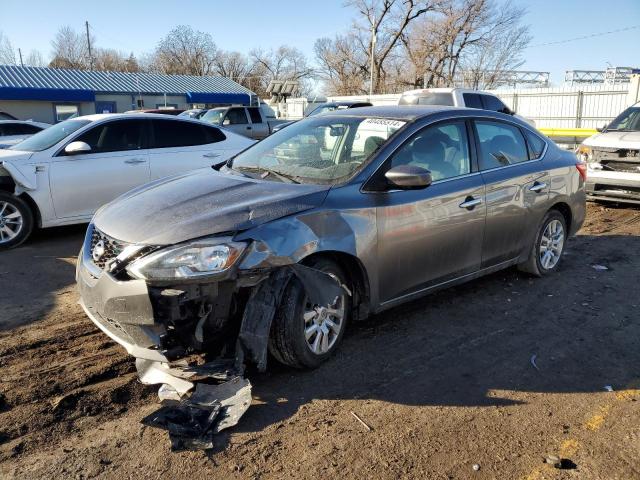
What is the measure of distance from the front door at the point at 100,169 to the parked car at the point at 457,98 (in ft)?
24.8

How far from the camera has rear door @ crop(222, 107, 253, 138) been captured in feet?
62.7

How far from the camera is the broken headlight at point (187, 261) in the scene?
3.07 m

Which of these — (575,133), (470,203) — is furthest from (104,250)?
(575,133)

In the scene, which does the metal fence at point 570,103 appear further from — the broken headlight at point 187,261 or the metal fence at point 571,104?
the broken headlight at point 187,261

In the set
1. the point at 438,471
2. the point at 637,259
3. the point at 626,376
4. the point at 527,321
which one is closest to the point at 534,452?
the point at 438,471

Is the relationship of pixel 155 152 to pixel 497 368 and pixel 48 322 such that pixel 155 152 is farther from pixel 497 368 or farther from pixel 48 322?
pixel 497 368

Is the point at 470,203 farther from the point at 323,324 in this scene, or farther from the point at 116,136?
the point at 116,136

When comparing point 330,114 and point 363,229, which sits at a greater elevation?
point 330,114

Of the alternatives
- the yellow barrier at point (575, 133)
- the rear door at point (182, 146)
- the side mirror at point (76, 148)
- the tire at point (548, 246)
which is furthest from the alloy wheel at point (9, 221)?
the yellow barrier at point (575, 133)

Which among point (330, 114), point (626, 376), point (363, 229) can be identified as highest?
point (330, 114)

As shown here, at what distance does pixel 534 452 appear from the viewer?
290cm

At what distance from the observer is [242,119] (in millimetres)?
19594

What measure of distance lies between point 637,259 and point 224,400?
561 centimetres

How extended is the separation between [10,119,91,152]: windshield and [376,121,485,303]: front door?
508cm
